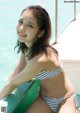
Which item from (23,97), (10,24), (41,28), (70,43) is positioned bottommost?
(10,24)

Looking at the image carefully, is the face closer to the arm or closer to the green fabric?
the arm

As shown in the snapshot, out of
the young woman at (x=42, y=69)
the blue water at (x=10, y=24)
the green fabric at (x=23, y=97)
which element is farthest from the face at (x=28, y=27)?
the blue water at (x=10, y=24)

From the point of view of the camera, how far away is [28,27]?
208 centimetres

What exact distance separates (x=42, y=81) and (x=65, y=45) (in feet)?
5.70

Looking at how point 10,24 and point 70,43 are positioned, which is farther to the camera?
point 10,24

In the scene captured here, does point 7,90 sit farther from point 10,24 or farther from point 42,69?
point 10,24

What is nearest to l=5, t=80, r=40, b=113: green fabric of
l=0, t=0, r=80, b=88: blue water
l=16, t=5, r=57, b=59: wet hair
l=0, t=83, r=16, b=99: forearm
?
l=0, t=83, r=16, b=99: forearm

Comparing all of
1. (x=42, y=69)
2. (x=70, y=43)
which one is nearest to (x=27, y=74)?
(x=42, y=69)

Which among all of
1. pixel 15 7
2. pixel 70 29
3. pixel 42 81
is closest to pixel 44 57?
pixel 42 81

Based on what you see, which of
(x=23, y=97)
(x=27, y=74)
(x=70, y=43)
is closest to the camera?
(x=27, y=74)

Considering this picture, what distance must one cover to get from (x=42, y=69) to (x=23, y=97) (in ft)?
0.79

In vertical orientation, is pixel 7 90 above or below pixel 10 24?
above

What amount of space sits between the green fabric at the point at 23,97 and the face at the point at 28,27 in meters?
0.29

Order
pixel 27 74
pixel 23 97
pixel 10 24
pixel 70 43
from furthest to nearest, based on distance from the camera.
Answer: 1. pixel 10 24
2. pixel 70 43
3. pixel 23 97
4. pixel 27 74
